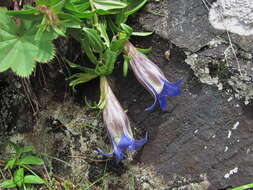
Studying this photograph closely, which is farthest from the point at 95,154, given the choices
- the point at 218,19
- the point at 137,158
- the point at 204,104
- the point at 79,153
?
the point at 218,19

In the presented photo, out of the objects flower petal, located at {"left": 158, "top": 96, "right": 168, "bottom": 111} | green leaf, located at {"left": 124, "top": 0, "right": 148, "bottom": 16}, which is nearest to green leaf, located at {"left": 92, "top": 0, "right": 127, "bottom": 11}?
green leaf, located at {"left": 124, "top": 0, "right": 148, "bottom": 16}

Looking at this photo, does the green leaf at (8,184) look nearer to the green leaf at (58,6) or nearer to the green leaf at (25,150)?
the green leaf at (25,150)

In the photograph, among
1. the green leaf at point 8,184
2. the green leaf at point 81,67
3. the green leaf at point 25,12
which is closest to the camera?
the green leaf at point 25,12

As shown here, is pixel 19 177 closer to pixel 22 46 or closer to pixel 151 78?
pixel 22 46

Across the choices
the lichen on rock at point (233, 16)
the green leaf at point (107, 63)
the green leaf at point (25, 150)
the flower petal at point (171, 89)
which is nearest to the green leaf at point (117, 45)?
the green leaf at point (107, 63)

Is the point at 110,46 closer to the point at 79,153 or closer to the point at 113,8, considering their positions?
the point at 113,8

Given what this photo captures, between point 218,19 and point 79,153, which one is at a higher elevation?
point 218,19
